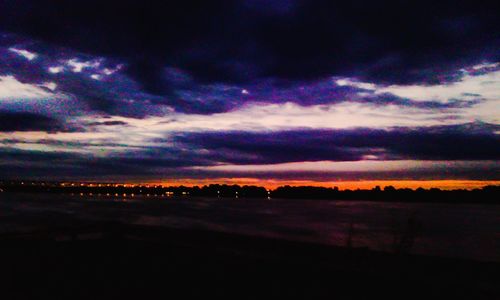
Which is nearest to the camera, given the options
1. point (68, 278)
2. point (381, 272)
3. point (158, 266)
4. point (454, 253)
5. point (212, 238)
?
point (381, 272)

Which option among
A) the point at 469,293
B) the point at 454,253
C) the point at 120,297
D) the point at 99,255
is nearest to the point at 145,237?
the point at 99,255

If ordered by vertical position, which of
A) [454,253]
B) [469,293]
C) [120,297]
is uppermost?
[469,293]

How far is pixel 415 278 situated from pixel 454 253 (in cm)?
4468

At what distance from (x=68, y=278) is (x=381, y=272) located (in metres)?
5.85

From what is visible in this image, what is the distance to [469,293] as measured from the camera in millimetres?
5844

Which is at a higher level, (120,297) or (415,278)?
(415,278)

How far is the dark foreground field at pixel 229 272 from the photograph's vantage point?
686 centimetres

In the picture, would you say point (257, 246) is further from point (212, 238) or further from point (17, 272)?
point (17, 272)

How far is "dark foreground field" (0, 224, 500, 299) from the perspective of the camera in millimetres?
6863

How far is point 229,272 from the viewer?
852 centimetres

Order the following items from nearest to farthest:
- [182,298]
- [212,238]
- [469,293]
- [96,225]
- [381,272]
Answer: [469,293], [381,272], [182,298], [212,238], [96,225]

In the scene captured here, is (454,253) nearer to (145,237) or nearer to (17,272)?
(145,237)

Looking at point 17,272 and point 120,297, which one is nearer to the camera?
point 120,297

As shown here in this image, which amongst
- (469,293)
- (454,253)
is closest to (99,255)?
(469,293)
